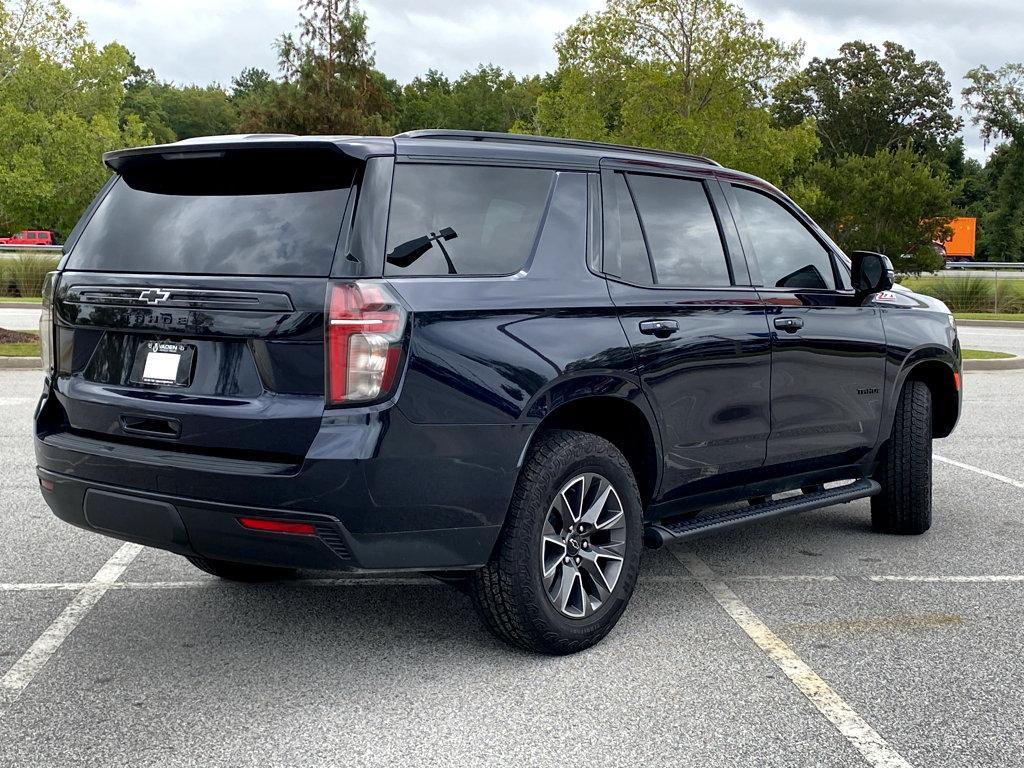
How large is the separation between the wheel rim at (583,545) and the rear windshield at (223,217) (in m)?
1.26

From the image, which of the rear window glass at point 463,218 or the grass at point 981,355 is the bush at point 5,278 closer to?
the grass at point 981,355

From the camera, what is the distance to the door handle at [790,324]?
5.42 metres

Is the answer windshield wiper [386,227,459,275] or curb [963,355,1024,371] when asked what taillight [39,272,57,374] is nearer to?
windshield wiper [386,227,459,275]

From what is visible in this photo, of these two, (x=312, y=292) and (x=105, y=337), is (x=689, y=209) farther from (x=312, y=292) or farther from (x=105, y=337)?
(x=105, y=337)

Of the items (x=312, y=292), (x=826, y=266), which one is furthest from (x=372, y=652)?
(x=826, y=266)

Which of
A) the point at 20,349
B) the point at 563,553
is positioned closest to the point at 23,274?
the point at 20,349

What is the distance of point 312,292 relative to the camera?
3896 mm

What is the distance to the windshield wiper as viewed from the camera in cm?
402

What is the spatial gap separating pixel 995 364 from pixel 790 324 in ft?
41.1

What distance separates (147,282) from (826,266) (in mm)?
3325

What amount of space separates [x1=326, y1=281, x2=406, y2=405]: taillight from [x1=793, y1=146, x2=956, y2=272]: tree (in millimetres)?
47438

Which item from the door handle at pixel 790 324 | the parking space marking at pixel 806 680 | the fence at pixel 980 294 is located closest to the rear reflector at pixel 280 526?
the parking space marking at pixel 806 680

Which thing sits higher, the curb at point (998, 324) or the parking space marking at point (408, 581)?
the curb at point (998, 324)

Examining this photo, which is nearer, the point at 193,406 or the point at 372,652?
the point at 193,406
